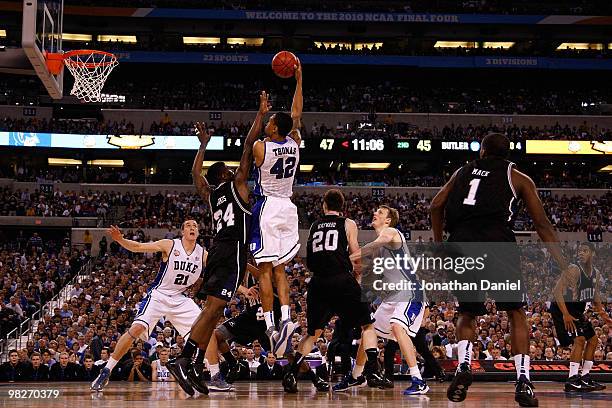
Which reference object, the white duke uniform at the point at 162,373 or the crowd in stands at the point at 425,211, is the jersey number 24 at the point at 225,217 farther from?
the crowd in stands at the point at 425,211

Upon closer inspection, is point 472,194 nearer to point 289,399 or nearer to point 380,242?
point 380,242

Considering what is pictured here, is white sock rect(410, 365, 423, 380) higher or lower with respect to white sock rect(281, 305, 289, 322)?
lower

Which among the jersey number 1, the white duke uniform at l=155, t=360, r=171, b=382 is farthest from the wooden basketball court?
the white duke uniform at l=155, t=360, r=171, b=382

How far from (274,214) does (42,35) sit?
5793 millimetres

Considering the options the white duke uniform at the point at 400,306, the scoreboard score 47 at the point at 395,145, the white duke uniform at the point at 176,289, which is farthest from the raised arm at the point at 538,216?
the scoreboard score 47 at the point at 395,145

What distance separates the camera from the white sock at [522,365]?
282 inches

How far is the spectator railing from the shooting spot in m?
20.0

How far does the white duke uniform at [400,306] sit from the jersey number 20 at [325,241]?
1.15 metres

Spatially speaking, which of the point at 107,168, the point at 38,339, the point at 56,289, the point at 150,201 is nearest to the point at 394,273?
the point at 38,339

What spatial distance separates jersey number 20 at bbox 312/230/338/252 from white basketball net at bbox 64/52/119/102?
41.2 ft

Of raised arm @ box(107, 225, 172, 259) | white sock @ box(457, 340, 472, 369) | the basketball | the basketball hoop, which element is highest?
the basketball hoop

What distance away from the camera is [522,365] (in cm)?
721

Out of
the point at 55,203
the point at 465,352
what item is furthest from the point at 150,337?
the point at 55,203

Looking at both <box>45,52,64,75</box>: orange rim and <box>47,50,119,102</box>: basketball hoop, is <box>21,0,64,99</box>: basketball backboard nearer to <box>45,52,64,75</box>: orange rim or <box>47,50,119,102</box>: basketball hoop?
<box>45,52,64,75</box>: orange rim
